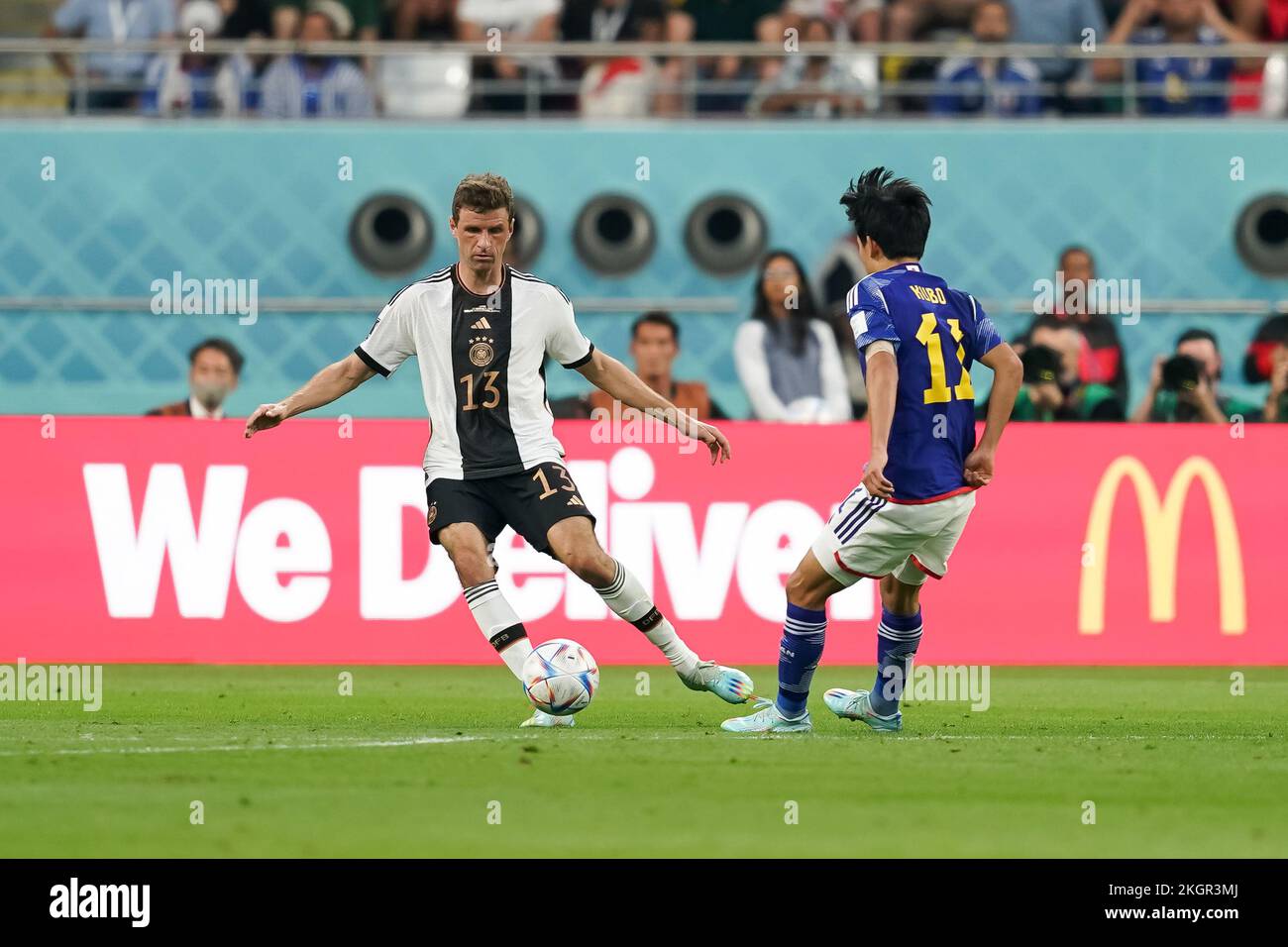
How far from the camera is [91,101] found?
17969 millimetres

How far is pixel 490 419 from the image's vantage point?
924 centimetres

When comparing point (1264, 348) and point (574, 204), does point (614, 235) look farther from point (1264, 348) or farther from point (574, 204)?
point (1264, 348)

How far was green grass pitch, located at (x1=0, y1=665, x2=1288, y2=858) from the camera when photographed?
661cm

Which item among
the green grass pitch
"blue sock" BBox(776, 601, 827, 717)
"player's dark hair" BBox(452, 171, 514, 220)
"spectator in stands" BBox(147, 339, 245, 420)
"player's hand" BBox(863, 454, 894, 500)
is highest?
"player's dark hair" BBox(452, 171, 514, 220)

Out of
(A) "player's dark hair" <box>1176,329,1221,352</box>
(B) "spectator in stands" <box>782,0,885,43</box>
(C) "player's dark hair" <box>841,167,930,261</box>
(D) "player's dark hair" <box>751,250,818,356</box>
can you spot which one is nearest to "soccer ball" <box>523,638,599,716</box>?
(C) "player's dark hair" <box>841,167,930,261</box>

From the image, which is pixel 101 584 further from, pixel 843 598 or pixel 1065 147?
pixel 1065 147

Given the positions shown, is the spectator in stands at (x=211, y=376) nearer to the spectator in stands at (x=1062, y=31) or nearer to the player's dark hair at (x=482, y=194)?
the player's dark hair at (x=482, y=194)

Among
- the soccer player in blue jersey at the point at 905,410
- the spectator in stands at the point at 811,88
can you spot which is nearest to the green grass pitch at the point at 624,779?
the soccer player in blue jersey at the point at 905,410

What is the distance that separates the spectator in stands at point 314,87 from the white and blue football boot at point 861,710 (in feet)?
30.8

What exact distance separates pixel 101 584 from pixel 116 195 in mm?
5755

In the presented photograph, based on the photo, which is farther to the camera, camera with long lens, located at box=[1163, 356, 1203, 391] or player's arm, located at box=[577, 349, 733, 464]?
camera with long lens, located at box=[1163, 356, 1203, 391]

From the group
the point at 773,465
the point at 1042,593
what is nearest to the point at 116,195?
the point at 773,465

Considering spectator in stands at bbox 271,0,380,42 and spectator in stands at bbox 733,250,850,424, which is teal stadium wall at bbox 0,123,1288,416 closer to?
spectator in stands at bbox 271,0,380,42

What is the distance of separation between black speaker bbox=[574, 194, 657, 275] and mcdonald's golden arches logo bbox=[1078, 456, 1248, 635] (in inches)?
225
